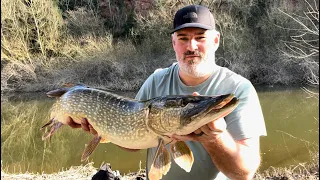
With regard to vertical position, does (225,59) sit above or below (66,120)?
below

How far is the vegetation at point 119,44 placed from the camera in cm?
1491

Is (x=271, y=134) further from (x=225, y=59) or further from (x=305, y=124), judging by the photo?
(x=225, y=59)

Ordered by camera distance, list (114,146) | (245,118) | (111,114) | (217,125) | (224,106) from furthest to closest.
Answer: (114,146) < (111,114) < (245,118) < (217,125) < (224,106)

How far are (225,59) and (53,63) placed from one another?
7899mm

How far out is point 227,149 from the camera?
1518 millimetres

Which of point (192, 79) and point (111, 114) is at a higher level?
point (192, 79)

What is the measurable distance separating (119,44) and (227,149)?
15769 mm

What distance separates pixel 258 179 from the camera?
13.2 feet

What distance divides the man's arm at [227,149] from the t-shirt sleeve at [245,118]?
4 cm

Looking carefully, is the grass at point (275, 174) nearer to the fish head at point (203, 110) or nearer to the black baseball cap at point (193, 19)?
the black baseball cap at point (193, 19)

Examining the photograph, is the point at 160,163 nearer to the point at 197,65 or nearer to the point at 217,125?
the point at 217,125

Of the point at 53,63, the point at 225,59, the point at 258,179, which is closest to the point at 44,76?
the point at 53,63

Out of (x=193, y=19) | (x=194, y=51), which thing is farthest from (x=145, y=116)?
(x=193, y=19)

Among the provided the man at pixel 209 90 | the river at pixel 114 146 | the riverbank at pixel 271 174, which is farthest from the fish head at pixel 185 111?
the river at pixel 114 146
